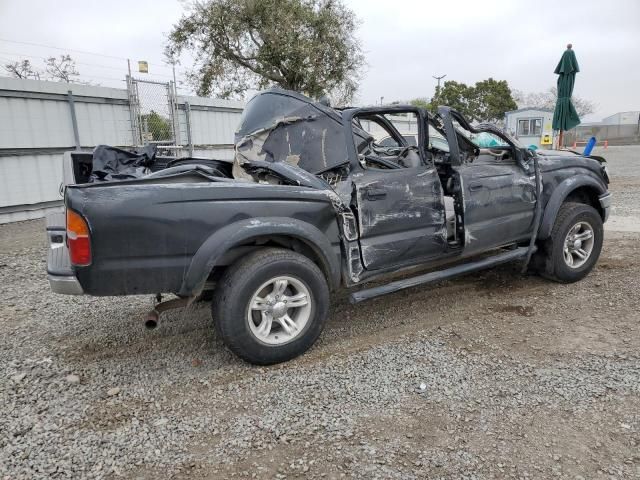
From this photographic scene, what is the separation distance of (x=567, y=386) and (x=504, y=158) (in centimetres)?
246

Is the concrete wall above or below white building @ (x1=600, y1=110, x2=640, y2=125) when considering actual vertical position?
below

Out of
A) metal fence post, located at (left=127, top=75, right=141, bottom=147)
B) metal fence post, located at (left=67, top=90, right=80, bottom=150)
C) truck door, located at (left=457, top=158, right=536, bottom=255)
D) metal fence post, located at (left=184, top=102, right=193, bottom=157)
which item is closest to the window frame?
metal fence post, located at (left=184, top=102, right=193, bottom=157)

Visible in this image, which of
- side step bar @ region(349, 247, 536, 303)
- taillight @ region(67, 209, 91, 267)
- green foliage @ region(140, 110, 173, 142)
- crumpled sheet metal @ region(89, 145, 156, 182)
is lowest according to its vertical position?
side step bar @ region(349, 247, 536, 303)

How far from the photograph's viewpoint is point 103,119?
33.6ft

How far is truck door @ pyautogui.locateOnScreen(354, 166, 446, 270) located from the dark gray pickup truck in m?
0.01

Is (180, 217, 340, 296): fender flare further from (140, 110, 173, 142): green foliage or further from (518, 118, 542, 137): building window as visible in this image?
(518, 118, 542, 137): building window

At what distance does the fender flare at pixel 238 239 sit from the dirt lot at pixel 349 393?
28.9 inches

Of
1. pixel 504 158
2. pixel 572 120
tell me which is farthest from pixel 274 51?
pixel 504 158

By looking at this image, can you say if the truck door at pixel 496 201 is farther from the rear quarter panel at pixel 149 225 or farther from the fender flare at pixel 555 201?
the rear quarter panel at pixel 149 225

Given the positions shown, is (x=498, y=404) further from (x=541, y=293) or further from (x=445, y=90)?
(x=445, y=90)

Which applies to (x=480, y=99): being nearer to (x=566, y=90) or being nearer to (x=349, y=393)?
(x=566, y=90)

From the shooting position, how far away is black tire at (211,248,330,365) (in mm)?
3121

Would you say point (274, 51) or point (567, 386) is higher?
point (274, 51)

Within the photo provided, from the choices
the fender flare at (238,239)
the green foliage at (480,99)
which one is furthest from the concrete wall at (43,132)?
the green foliage at (480,99)
